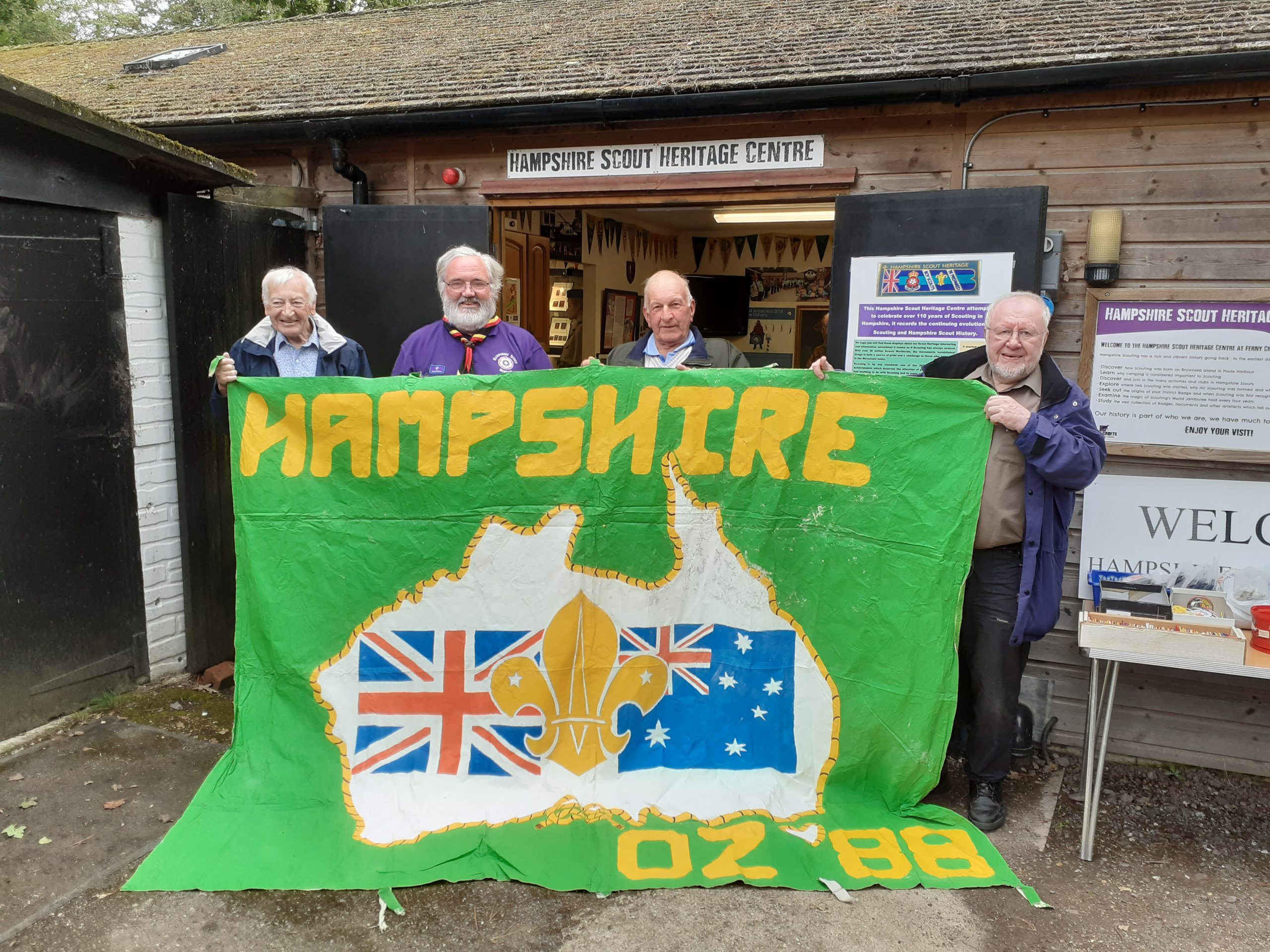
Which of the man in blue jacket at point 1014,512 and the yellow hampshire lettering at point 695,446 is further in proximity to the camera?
the yellow hampshire lettering at point 695,446

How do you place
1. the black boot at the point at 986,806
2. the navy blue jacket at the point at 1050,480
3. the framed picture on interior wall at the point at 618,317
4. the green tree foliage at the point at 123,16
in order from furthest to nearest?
the green tree foliage at the point at 123,16 → the framed picture on interior wall at the point at 618,317 → the black boot at the point at 986,806 → the navy blue jacket at the point at 1050,480

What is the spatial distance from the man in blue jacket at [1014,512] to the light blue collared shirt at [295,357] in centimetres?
259

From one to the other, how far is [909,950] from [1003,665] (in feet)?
3.67

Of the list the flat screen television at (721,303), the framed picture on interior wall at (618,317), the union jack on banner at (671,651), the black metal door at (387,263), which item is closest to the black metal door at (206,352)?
the black metal door at (387,263)

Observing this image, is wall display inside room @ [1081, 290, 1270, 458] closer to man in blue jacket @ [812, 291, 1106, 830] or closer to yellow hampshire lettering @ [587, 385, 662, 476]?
man in blue jacket @ [812, 291, 1106, 830]

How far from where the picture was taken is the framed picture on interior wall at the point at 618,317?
381 inches

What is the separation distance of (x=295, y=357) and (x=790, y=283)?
826 cm

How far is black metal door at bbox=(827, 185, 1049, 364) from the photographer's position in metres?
4.04

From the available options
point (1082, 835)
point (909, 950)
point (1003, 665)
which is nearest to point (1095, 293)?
point (1003, 665)

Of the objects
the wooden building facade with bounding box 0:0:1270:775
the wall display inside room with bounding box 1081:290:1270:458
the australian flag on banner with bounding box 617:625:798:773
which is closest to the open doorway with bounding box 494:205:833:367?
the wooden building facade with bounding box 0:0:1270:775

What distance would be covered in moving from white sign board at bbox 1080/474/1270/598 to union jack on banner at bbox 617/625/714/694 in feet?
6.45

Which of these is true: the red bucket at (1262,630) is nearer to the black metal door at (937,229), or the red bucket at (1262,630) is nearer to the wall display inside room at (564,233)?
the black metal door at (937,229)

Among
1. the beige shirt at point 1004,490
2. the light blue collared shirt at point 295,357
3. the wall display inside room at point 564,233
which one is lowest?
the beige shirt at point 1004,490

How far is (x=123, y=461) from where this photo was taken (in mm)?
4562
